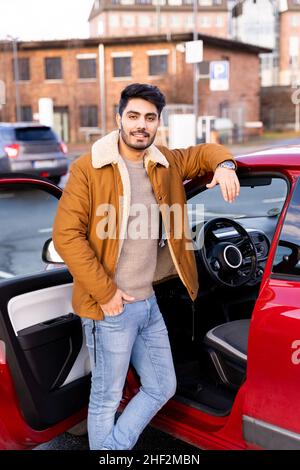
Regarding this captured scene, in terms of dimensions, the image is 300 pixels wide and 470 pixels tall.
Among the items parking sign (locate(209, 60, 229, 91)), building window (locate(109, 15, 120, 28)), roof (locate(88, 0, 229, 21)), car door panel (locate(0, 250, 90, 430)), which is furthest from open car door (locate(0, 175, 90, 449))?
roof (locate(88, 0, 229, 21))

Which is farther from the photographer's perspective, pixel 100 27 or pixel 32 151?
pixel 100 27

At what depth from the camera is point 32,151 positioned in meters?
13.8

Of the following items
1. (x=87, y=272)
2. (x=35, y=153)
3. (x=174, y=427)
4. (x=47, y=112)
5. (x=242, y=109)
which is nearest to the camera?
(x=87, y=272)

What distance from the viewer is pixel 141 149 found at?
2.28 m

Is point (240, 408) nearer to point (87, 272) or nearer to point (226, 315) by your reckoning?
point (87, 272)

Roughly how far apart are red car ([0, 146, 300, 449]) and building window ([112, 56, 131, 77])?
3410cm

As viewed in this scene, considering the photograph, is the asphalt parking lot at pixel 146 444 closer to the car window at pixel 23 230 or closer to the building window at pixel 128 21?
the car window at pixel 23 230

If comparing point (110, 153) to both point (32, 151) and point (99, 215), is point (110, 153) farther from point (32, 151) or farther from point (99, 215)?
point (32, 151)

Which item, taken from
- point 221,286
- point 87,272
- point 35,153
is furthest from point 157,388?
point 35,153

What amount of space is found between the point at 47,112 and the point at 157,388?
83.7 ft

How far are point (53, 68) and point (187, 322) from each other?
3602cm

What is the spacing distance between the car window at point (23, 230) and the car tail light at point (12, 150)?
0.93 m

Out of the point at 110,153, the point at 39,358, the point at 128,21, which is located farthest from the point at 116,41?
the point at 128,21

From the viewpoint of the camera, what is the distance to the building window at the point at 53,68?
120 ft
